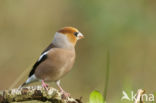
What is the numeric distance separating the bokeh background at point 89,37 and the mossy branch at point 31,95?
4.10 metres

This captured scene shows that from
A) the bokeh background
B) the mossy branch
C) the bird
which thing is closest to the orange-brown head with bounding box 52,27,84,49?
the bird

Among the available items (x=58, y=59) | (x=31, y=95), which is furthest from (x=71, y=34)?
(x=31, y=95)

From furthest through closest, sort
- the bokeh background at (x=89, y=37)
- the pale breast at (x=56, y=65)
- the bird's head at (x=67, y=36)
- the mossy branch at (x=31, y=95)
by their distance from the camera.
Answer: the bokeh background at (x=89, y=37) < the bird's head at (x=67, y=36) < the pale breast at (x=56, y=65) < the mossy branch at (x=31, y=95)

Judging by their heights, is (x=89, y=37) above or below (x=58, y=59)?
below

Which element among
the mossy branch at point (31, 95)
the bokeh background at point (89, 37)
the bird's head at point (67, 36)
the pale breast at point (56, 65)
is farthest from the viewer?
the bokeh background at point (89, 37)

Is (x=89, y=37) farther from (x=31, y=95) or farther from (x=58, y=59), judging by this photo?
(x=31, y=95)

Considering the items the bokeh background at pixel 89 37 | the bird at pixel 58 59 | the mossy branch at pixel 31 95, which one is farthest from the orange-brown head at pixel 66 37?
the bokeh background at pixel 89 37

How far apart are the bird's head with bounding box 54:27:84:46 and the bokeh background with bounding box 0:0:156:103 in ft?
10.6

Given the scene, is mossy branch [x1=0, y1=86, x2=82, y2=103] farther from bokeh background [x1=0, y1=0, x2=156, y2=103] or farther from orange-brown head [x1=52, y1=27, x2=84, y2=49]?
Result: bokeh background [x1=0, y1=0, x2=156, y2=103]

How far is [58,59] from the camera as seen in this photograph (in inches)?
141

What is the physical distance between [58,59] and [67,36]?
21 cm

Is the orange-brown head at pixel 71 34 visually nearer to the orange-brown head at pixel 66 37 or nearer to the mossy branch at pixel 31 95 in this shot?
the orange-brown head at pixel 66 37

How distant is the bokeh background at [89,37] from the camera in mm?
7473

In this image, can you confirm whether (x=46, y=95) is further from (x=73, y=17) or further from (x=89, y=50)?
(x=73, y=17)
